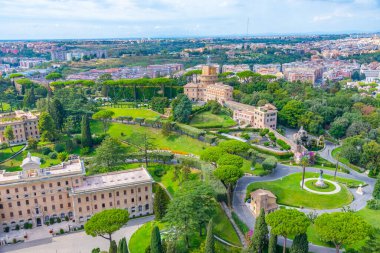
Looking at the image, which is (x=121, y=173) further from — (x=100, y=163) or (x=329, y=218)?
(x=329, y=218)


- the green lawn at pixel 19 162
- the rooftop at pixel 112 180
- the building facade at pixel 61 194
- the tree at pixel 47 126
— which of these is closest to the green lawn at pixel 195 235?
the building facade at pixel 61 194

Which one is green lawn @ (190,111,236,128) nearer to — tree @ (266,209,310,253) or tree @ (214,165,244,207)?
tree @ (214,165,244,207)

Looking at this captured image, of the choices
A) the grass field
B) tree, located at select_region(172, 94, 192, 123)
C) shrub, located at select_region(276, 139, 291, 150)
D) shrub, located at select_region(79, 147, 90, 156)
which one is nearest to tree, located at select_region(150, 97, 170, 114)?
tree, located at select_region(172, 94, 192, 123)

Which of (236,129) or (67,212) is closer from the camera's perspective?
(67,212)

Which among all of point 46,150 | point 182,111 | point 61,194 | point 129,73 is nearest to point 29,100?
point 46,150

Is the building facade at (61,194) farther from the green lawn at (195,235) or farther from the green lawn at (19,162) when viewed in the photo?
the green lawn at (19,162)

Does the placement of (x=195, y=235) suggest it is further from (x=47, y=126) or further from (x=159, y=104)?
(x=159, y=104)

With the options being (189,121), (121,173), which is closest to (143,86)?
(189,121)
